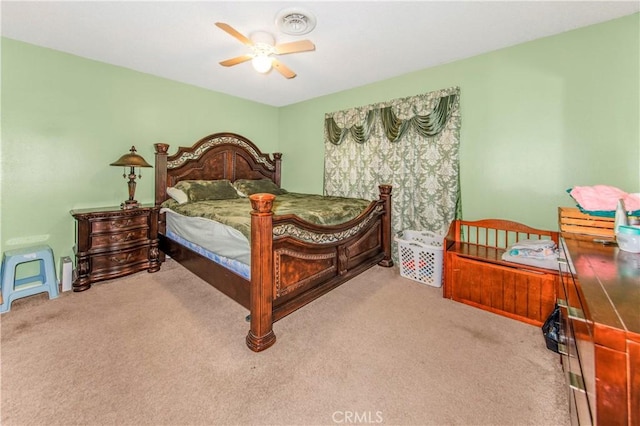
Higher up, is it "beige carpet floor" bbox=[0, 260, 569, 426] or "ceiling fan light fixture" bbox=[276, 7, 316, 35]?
"ceiling fan light fixture" bbox=[276, 7, 316, 35]

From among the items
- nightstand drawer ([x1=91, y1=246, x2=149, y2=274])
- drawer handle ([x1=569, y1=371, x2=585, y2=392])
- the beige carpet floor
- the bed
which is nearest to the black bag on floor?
the beige carpet floor

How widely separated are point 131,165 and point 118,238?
82 centimetres

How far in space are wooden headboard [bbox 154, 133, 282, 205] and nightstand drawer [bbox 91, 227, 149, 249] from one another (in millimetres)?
526

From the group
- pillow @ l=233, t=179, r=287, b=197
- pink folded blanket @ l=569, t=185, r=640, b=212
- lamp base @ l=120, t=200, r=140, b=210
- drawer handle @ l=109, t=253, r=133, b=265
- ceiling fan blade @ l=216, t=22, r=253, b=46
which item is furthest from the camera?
pillow @ l=233, t=179, r=287, b=197

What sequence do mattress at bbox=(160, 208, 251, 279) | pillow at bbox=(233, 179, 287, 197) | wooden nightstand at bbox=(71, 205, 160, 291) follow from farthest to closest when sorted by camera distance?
pillow at bbox=(233, 179, 287, 197) < wooden nightstand at bbox=(71, 205, 160, 291) < mattress at bbox=(160, 208, 251, 279)

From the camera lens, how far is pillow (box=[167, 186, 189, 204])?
336 cm

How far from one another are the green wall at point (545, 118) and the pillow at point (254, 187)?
97.6 inches

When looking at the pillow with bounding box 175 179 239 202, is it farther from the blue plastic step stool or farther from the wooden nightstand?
the blue plastic step stool

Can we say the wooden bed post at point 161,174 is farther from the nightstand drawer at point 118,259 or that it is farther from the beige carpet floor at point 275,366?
the beige carpet floor at point 275,366

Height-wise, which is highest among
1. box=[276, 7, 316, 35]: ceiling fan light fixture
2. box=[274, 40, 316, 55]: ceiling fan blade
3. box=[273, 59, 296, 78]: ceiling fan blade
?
box=[276, 7, 316, 35]: ceiling fan light fixture

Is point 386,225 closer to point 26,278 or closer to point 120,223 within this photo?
point 120,223

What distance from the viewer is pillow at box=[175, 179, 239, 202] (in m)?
3.47

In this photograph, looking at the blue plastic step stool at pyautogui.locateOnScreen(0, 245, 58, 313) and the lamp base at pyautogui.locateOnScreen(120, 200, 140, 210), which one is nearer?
the blue plastic step stool at pyautogui.locateOnScreen(0, 245, 58, 313)

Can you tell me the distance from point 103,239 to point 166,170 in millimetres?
1139
